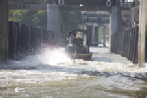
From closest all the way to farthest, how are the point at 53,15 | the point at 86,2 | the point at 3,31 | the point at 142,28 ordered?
the point at 142,28 < the point at 3,31 < the point at 53,15 < the point at 86,2

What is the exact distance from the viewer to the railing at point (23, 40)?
1550 centimetres

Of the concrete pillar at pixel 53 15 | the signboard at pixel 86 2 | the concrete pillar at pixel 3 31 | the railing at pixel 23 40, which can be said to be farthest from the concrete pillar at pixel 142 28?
the concrete pillar at pixel 53 15

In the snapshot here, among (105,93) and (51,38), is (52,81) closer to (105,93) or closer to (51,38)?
(105,93)

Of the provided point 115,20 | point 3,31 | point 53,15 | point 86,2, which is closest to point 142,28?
point 3,31

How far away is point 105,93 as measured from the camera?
6.63 m

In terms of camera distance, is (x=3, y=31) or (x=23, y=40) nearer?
(x=3, y=31)

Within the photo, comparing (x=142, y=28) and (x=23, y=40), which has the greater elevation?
(x=142, y=28)

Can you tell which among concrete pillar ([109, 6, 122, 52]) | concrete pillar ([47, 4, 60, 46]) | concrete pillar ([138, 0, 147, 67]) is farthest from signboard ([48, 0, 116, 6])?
concrete pillar ([138, 0, 147, 67])

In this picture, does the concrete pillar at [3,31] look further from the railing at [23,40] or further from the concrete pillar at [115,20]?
the concrete pillar at [115,20]

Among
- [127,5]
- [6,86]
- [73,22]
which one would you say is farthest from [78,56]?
[73,22]

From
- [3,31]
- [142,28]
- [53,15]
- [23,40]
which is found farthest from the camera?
[53,15]

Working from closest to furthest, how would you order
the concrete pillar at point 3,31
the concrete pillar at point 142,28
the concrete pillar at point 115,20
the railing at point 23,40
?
the concrete pillar at point 142,28 → the concrete pillar at point 3,31 → the railing at point 23,40 → the concrete pillar at point 115,20

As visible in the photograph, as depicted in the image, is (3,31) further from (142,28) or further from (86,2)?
(86,2)

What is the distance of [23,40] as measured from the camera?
1825 centimetres
